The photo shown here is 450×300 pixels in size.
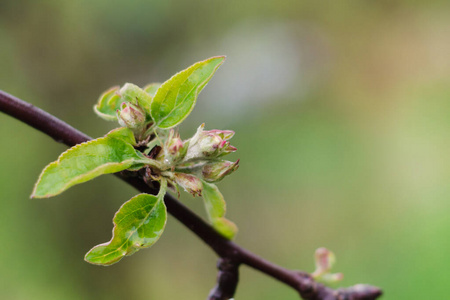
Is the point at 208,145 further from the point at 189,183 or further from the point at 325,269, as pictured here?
the point at 325,269

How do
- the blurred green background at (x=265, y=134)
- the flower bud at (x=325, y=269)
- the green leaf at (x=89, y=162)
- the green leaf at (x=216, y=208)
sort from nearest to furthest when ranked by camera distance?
1. the green leaf at (x=89, y=162)
2. the green leaf at (x=216, y=208)
3. the flower bud at (x=325, y=269)
4. the blurred green background at (x=265, y=134)

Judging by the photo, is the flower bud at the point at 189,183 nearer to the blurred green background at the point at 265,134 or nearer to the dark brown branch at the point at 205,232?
the dark brown branch at the point at 205,232

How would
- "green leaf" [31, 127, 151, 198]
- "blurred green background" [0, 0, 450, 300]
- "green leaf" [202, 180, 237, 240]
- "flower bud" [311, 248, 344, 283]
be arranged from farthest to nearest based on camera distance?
"blurred green background" [0, 0, 450, 300] → "flower bud" [311, 248, 344, 283] → "green leaf" [202, 180, 237, 240] → "green leaf" [31, 127, 151, 198]

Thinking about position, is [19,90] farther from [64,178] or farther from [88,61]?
[64,178]

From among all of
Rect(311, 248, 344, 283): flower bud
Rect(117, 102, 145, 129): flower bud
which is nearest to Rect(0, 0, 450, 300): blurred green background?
Rect(311, 248, 344, 283): flower bud

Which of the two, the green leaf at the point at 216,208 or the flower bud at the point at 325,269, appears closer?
the green leaf at the point at 216,208

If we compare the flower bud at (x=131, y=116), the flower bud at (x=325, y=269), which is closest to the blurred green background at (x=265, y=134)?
the flower bud at (x=325, y=269)

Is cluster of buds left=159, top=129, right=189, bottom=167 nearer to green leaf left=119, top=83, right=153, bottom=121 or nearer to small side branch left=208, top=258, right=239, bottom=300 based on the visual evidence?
green leaf left=119, top=83, right=153, bottom=121
